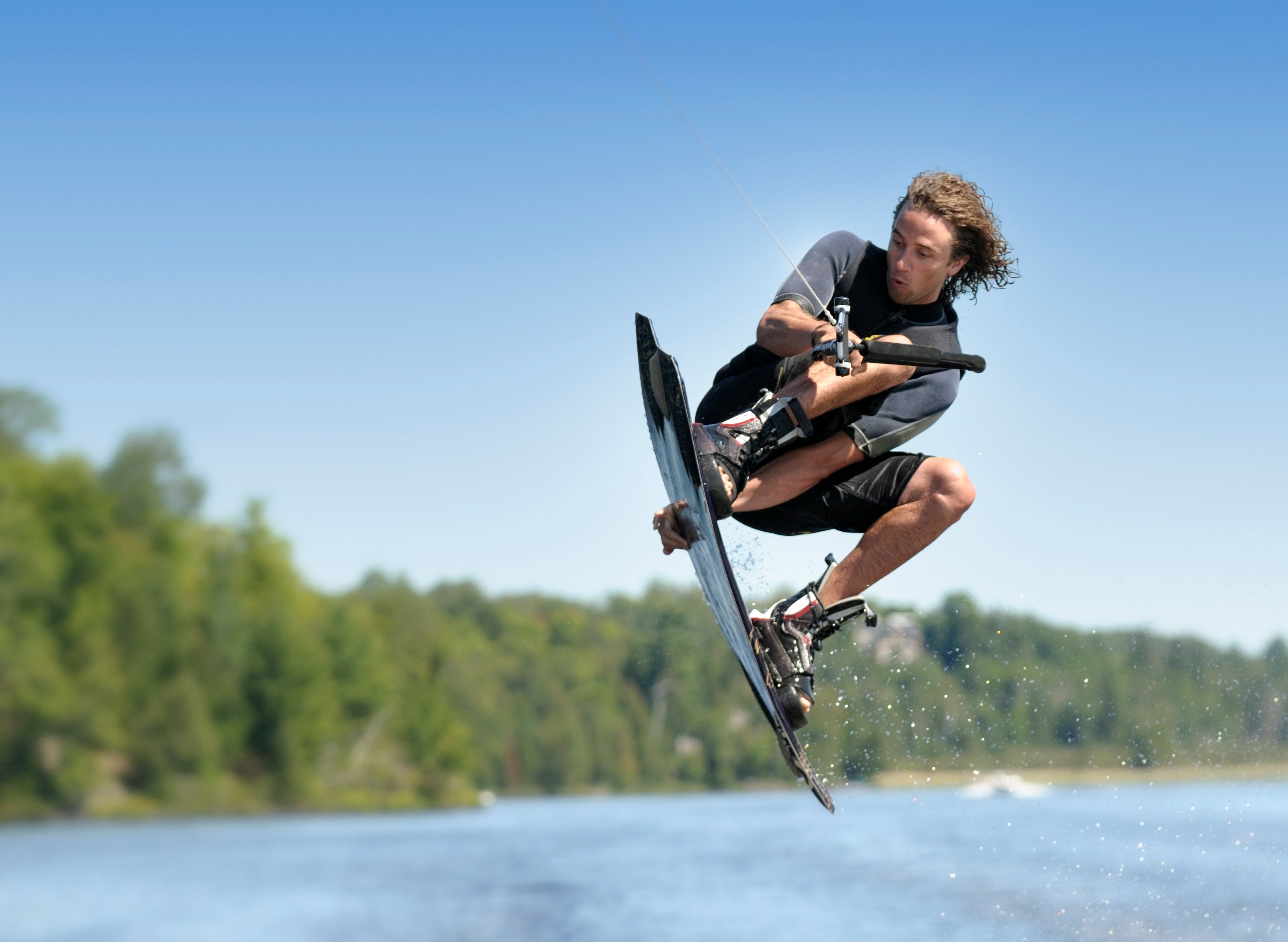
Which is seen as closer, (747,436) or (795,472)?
(747,436)

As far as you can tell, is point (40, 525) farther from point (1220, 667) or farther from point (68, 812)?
point (1220, 667)

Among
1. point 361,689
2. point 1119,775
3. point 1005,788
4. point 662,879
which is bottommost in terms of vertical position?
point 662,879

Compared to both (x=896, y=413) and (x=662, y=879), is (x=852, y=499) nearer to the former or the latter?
(x=896, y=413)

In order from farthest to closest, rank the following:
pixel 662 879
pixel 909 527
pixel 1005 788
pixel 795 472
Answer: pixel 1005 788
pixel 662 879
pixel 795 472
pixel 909 527

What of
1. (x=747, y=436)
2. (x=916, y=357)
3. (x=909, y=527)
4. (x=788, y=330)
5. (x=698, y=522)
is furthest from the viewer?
(x=909, y=527)

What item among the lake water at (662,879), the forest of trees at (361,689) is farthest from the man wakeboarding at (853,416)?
the forest of trees at (361,689)

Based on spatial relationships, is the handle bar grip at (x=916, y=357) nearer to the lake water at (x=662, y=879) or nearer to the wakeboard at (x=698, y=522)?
the wakeboard at (x=698, y=522)

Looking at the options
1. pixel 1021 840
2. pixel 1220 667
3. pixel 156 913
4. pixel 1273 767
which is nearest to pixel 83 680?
pixel 156 913

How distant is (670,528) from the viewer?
21.2ft

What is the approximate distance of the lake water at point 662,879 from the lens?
31.7 m

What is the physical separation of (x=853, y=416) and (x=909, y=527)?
2.03ft

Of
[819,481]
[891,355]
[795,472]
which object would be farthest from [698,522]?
[891,355]

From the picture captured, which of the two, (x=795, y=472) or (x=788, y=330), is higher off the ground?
(x=788, y=330)

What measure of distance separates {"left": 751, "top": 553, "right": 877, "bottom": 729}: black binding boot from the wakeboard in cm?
5
